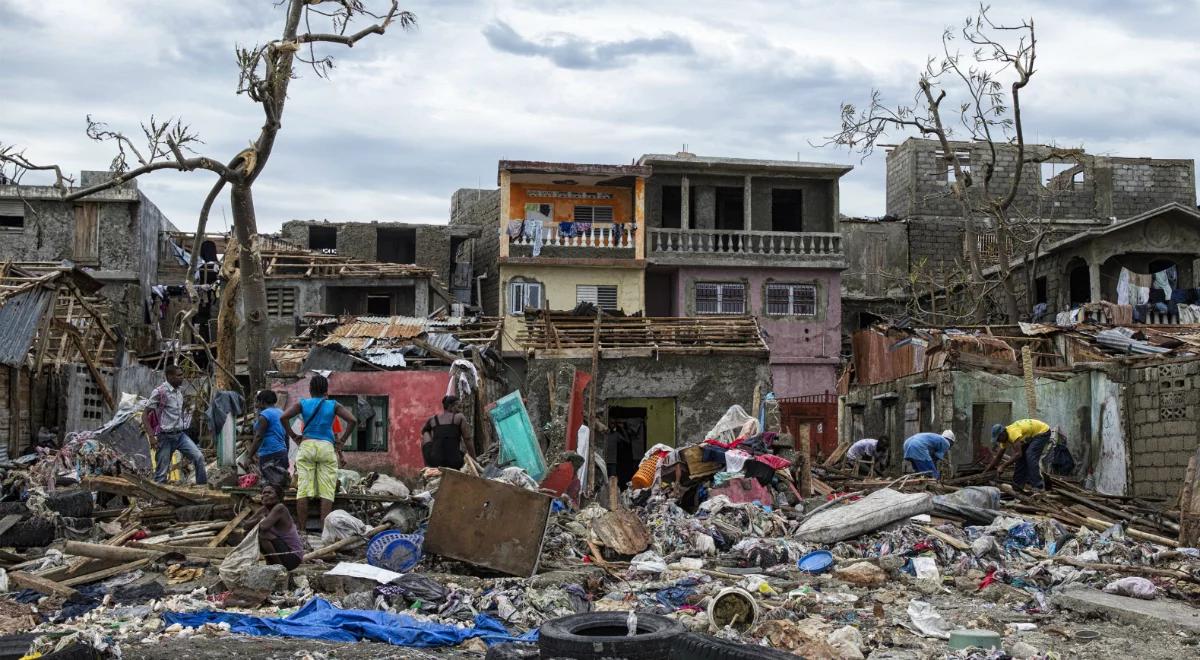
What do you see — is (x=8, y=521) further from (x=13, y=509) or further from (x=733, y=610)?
(x=733, y=610)

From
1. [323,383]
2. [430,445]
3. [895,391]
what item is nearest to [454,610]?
[323,383]

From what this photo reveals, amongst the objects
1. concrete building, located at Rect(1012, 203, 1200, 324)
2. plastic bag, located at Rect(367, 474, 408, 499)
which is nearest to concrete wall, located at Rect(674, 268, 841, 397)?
concrete building, located at Rect(1012, 203, 1200, 324)

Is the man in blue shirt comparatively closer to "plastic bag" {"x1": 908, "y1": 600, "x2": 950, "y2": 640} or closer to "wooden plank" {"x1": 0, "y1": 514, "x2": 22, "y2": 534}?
"wooden plank" {"x1": 0, "y1": 514, "x2": 22, "y2": 534}

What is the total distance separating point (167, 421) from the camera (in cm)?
1339

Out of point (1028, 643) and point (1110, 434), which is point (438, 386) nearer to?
point (1110, 434)

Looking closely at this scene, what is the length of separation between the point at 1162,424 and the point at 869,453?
18.5 feet

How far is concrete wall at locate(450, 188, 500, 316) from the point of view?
33.9 m

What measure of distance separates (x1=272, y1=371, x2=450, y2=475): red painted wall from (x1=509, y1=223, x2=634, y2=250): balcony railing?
440 inches

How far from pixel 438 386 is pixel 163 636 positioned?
1221 cm

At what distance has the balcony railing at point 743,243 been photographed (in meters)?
31.5

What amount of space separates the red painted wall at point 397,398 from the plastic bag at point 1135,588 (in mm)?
12247

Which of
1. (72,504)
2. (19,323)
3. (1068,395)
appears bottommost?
(72,504)

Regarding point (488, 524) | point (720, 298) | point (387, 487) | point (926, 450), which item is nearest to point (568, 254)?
point (720, 298)

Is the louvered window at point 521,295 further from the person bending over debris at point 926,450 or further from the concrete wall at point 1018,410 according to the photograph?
the person bending over debris at point 926,450
